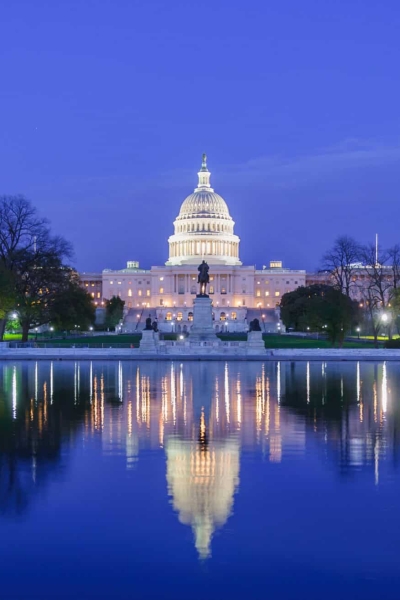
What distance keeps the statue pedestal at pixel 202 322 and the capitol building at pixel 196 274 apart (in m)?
79.9

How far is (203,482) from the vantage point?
1405 centimetres

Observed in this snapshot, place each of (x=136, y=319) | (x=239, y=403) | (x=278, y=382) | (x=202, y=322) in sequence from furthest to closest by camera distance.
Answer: (x=136, y=319) < (x=202, y=322) < (x=278, y=382) < (x=239, y=403)

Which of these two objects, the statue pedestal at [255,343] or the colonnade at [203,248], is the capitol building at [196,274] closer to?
the colonnade at [203,248]

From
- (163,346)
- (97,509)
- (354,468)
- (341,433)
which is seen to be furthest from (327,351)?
(97,509)

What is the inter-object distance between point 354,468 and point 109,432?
21.0ft

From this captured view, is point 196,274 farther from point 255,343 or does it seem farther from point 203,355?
point 203,355

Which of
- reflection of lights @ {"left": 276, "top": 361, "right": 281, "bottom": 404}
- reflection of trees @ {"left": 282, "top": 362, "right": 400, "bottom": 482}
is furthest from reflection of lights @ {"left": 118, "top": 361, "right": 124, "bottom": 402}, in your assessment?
reflection of trees @ {"left": 282, "top": 362, "right": 400, "bottom": 482}

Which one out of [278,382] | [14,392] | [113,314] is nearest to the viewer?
[14,392]

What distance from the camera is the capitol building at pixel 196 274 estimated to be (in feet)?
479

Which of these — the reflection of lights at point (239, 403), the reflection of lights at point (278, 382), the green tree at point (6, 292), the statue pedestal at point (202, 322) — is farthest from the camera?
the statue pedestal at point (202, 322)

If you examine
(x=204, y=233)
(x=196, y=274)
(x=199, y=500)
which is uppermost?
(x=204, y=233)

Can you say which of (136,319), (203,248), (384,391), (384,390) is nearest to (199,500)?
(384,391)

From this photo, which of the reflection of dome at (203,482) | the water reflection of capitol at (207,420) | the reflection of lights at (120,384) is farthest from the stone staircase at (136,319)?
the reflection of dome at (203,482)

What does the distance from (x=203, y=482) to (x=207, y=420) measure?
290 inches
